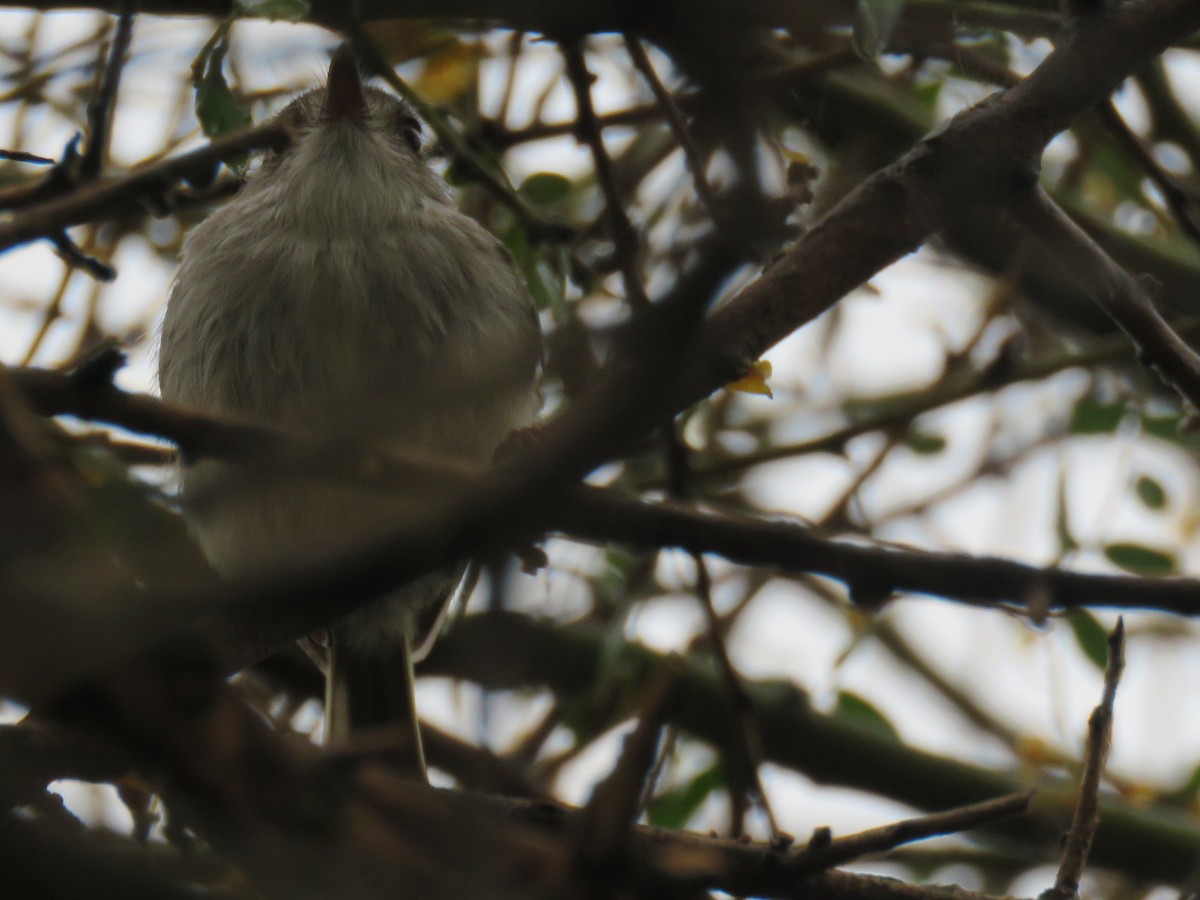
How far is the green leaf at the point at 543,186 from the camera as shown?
3.47m

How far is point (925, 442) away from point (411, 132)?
5.67 ft

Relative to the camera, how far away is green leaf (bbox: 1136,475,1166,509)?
3.80 m

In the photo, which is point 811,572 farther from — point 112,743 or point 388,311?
point 388,311

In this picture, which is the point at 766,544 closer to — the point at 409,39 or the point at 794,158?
the point at 794,158

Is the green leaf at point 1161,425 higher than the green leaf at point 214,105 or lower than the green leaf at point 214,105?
higher

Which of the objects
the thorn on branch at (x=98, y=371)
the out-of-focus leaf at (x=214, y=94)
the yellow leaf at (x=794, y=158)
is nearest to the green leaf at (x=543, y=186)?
the yellow leaf at (x=794, y=158)

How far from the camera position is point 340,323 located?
313 cm

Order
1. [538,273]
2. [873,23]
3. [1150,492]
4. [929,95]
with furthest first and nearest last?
[929,95] → [1150,492] → [538,273] → [873,23]

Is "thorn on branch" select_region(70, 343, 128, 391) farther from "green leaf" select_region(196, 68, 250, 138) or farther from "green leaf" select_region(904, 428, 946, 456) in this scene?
"green leaf" select_region(904, 428, 946, 456)

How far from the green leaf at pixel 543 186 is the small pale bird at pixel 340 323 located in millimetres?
188

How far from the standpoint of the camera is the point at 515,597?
106 centimetres

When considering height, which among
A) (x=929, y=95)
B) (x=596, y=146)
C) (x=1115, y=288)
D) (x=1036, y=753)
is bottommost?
(x=1115, y=288)

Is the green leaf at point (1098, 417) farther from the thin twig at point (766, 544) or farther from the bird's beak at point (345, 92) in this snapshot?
the thin twig at point (766, 544)

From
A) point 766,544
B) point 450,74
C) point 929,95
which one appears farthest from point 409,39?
point 766,544
